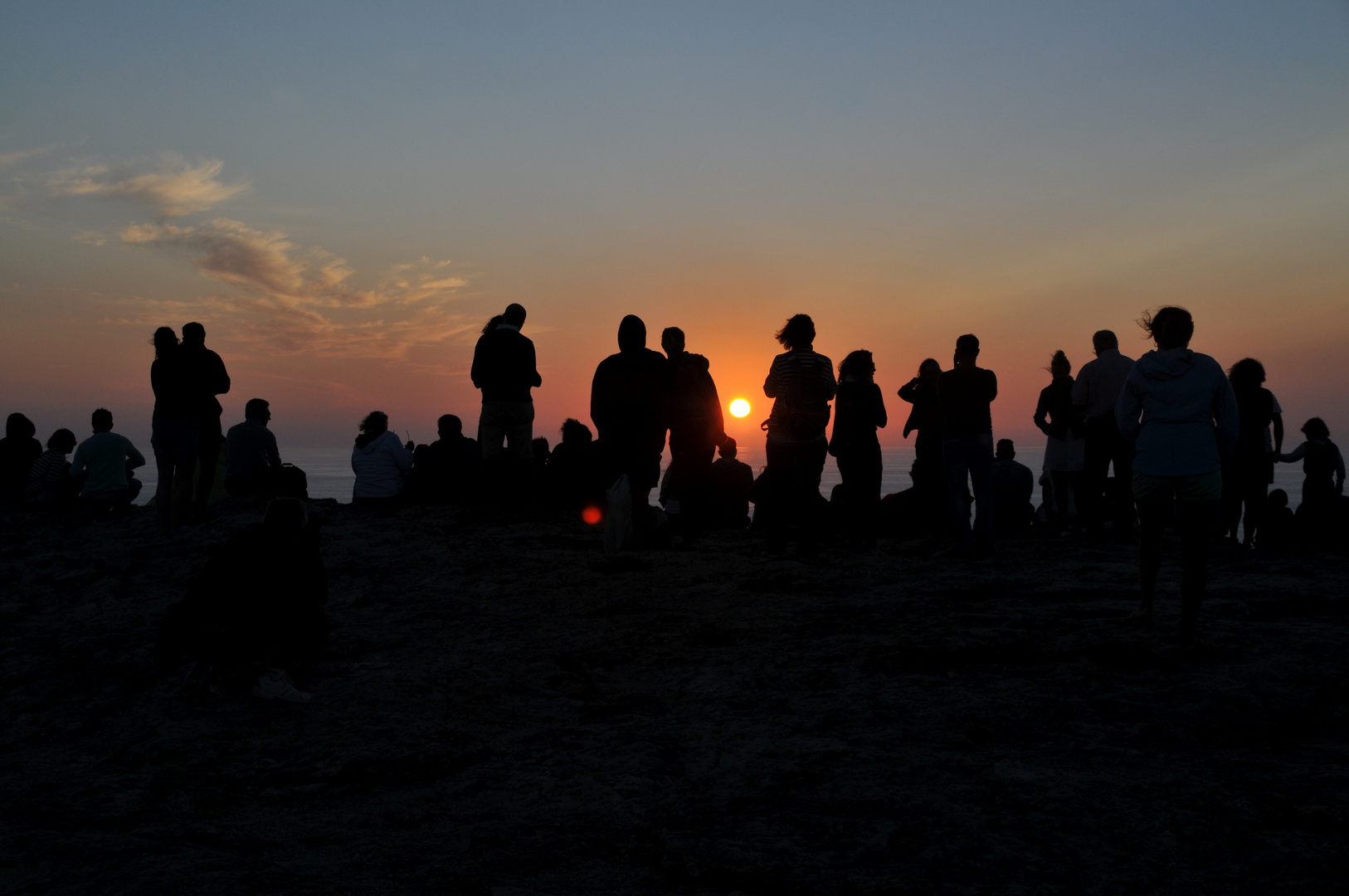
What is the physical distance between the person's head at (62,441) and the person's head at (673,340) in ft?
29.8

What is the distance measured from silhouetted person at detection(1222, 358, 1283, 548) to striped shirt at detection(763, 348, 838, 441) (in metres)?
3.66

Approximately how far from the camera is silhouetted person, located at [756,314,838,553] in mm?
7012

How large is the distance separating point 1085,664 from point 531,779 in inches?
110

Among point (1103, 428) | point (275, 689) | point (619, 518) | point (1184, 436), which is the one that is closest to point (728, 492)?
point (619, 518)

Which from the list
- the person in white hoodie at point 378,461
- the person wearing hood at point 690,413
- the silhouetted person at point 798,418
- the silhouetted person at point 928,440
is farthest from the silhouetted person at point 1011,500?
the person in white hoodie at point 378,461

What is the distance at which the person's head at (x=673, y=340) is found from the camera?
7.57 m

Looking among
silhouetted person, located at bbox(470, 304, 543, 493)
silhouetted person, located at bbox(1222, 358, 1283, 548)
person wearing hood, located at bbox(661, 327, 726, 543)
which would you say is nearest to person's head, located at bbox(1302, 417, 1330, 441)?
silhouetted person, located at bbox(1222, 358, 1283, 548)

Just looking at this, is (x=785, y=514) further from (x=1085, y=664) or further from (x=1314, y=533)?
(x=1314, y=533)

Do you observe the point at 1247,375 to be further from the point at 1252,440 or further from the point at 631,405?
the point at 631,405

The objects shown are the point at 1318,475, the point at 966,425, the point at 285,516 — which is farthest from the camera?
the point at 1318,475

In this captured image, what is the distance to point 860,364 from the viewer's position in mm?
8102

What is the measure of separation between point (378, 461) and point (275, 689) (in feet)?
19.6

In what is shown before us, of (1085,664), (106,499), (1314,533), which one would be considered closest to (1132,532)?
(1314,533)

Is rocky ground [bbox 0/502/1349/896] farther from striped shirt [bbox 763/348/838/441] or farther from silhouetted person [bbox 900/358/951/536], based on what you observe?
silhouetted person [bbox 900/358/951/536]
